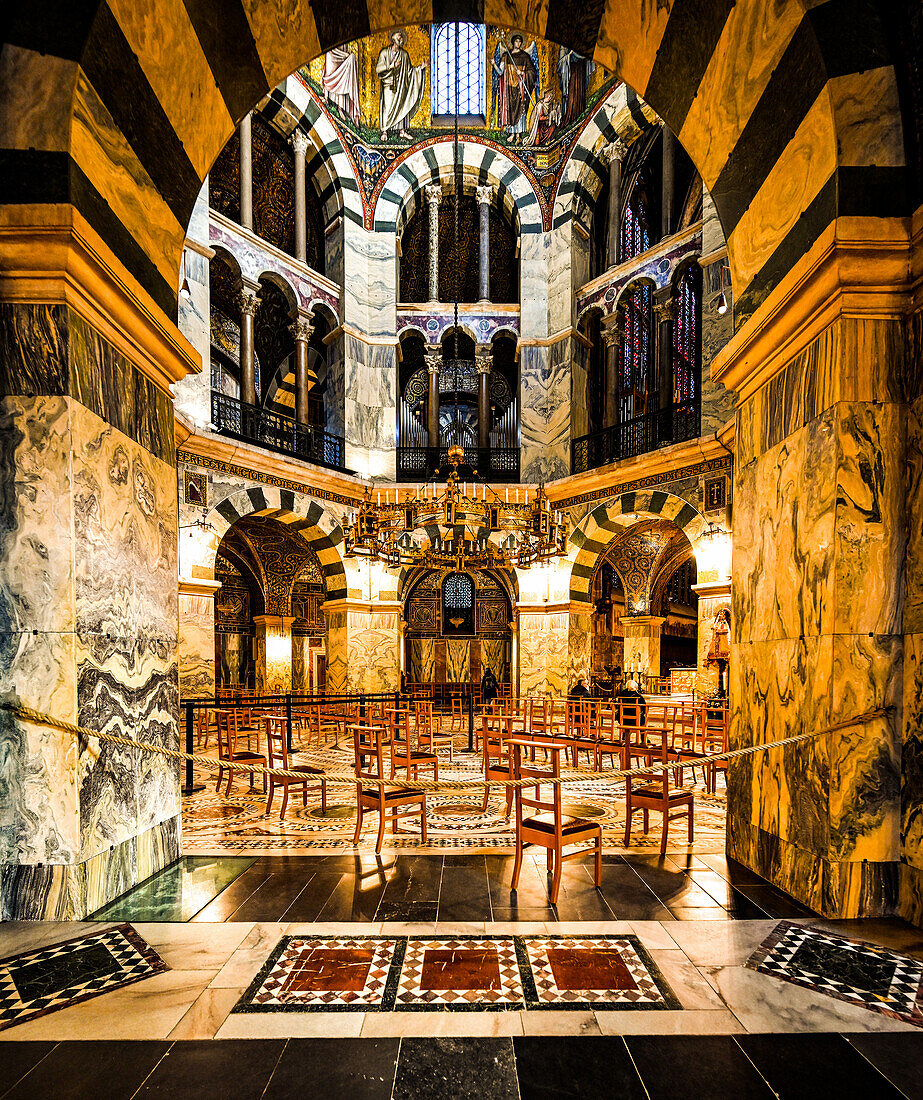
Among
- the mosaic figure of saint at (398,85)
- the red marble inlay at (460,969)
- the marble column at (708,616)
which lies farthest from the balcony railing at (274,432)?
the red marble inlay at (460,969)

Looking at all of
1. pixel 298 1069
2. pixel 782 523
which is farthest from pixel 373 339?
pixel 298 1069

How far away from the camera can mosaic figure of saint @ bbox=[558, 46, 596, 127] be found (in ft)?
43.9

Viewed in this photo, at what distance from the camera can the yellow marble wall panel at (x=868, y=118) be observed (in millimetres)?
3367

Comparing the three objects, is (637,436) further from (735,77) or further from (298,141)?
(298,141)

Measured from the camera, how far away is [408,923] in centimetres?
323

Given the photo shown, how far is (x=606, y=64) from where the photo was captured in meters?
4.56

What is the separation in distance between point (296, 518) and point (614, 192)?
9491mm

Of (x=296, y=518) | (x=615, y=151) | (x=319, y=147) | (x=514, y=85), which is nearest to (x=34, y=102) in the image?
(x=296, y=518)

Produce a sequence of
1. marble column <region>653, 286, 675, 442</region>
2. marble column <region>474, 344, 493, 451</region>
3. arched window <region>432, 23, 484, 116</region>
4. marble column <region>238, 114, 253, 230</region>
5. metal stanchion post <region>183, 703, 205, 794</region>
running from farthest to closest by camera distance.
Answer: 1. arched window <region>432, 23, 484, 116</region>
2. marble column <region>474, 344, 493, 451</region>
3. marble column <region>653, 286, 675, 442</region>
4. marble column <region>238, 114, 253, 230</region>
5. metal stanchion post <region>183, 703, 205, 794</region>

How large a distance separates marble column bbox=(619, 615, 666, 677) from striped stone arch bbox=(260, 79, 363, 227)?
1257cm

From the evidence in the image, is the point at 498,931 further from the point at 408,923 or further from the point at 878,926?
the point at 878,926

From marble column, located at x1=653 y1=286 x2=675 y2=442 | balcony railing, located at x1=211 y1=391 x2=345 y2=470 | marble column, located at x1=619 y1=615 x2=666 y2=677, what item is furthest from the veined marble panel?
marble column, located at x1=619 y1=615 x2=666 y2=677

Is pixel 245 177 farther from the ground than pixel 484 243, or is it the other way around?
pixel 484 243

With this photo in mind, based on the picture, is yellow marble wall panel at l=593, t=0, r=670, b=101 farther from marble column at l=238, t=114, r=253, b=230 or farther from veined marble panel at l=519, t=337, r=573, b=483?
marble column at l=238, t=114, r=253, b=230
